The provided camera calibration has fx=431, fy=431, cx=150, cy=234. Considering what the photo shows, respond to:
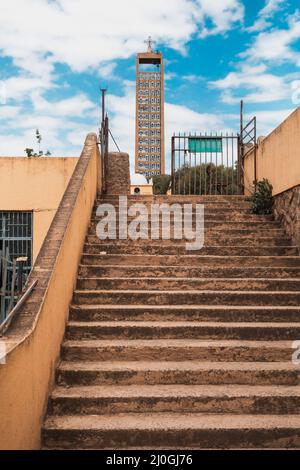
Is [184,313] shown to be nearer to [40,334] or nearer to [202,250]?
[202,250]

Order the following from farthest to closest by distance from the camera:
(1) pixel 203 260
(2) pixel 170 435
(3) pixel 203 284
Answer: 1. (1) pixel 203 260
2. (3) pixel 203 284
3. (2) pixel 170 435

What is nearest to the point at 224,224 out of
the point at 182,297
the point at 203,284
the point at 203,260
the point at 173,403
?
the point at 203,260

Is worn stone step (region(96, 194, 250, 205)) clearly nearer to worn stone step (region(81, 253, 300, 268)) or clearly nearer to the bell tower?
worn stone step (region(81, 253, 300, 268))

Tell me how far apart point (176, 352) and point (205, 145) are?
7.00m

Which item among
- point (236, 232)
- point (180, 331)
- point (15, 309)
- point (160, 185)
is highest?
point (160, 185)

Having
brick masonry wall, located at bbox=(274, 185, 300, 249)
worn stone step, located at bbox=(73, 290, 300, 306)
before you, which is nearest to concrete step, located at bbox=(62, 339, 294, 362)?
worn stone step, located at bbox=(73, 290, 300, 306)

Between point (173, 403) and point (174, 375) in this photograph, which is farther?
point (174, 375)

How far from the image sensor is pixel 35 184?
384 inches

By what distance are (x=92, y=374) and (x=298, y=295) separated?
2.46 metres

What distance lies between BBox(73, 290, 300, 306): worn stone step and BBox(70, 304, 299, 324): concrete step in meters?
0.19

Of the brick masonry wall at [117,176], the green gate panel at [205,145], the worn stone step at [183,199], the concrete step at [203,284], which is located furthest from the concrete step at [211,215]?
the green gate panel at [205,145]

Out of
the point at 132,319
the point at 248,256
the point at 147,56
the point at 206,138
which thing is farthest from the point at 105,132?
the point at 147,56

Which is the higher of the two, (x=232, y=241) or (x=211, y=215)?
(x=211, y=215)

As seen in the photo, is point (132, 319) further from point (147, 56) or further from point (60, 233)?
point (147, 56)
